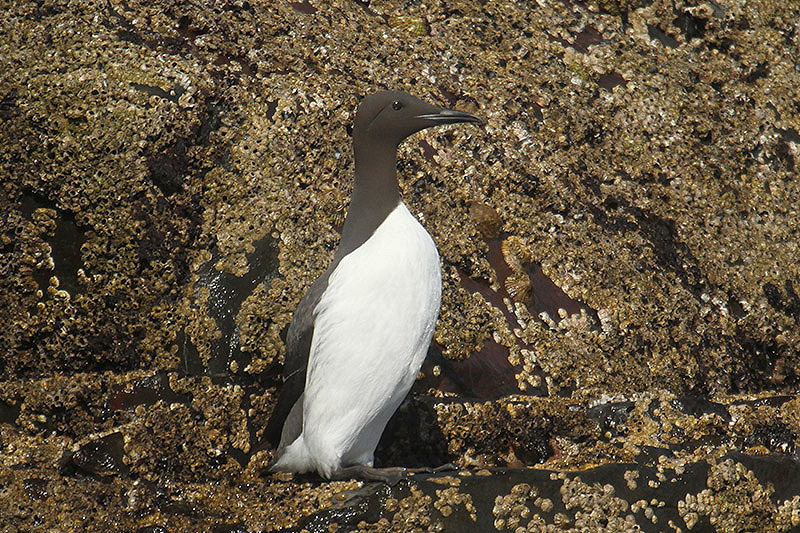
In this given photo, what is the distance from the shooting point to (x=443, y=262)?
183 inches

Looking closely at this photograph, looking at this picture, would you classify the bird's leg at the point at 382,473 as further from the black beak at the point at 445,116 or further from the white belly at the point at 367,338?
the black beak at the point at 445,116

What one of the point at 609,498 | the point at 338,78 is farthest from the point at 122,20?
the point at 609,498

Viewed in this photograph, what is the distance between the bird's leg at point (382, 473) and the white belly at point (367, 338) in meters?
0.07

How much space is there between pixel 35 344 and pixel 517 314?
242cm

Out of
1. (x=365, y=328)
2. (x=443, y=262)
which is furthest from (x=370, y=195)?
(x=443, y=262)

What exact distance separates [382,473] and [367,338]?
0.57 meters

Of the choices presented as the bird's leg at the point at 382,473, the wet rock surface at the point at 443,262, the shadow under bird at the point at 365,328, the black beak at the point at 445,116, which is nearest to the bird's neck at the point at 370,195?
the shadow under bird at the point at 365,328

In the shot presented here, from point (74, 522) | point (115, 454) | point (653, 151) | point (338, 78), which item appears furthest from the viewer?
point (653, 151)

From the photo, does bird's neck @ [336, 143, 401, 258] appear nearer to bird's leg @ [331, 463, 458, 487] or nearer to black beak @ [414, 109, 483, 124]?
black beak @ [414, 109, 483, 124]

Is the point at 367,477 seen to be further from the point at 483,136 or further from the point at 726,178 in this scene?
the point at 726,178

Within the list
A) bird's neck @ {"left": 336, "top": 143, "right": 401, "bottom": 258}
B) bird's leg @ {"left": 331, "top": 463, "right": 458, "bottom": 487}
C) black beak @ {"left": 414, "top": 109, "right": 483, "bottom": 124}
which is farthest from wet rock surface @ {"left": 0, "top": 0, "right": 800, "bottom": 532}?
black beak @ {"left": 414, "top": 109, "right": 483, "bottom": 124}

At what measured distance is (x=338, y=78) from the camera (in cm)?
498

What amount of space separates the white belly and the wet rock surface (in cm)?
28

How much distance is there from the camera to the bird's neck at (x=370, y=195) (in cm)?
388
